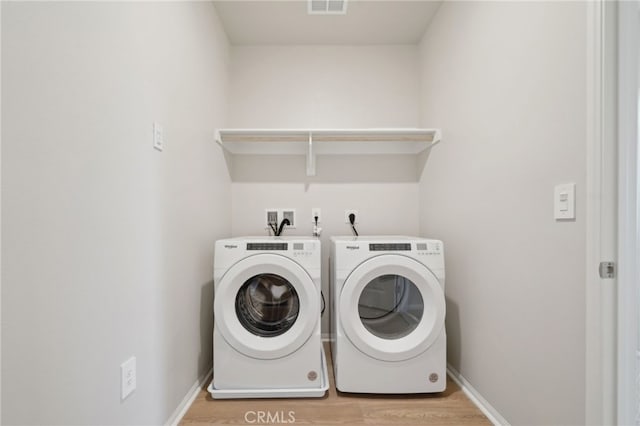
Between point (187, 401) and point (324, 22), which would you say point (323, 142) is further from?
point (187, 401)

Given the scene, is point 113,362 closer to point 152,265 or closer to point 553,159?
point 152,265

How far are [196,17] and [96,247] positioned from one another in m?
1.47

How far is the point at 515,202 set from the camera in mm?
1312

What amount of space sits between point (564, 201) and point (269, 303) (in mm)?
1473

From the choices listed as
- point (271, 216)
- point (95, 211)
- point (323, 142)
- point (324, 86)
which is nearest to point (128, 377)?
point (95, 211)

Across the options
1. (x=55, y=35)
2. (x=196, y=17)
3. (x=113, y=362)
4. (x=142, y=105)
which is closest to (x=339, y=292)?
(x=113, y=362)

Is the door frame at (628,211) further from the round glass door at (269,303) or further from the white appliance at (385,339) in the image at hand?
the round glass door at (269,303)

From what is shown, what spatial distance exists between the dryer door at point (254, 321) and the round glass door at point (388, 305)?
1.05 ft

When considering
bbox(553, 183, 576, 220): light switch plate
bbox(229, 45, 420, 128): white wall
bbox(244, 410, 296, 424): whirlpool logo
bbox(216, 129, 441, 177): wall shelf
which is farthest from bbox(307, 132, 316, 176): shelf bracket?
bbox(244, 410, 296, 424): whirlpool logo

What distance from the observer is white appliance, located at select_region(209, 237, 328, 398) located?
1.60m

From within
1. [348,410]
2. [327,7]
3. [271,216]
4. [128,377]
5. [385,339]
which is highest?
[327,7]

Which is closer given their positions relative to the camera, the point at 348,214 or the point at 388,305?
the point at 388,305

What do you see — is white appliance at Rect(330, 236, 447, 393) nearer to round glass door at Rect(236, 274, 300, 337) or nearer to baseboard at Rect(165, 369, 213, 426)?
round glass door at Rect(236, 274, 300, 337)

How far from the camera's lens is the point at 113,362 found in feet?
3.30
